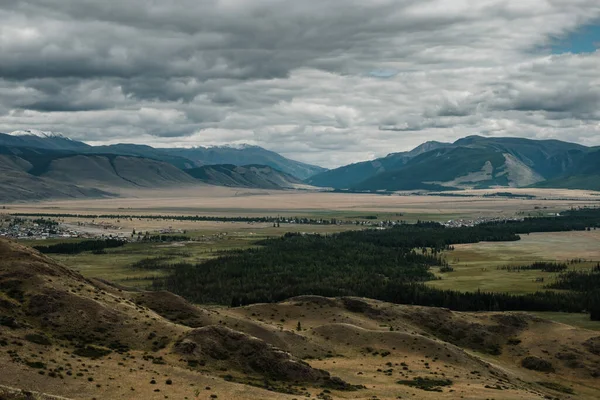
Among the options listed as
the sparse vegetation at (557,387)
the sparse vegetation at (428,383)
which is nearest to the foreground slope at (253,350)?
the sparse vegetation at (557,387)

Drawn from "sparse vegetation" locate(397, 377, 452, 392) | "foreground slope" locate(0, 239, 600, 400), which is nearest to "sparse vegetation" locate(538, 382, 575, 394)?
"foreground slope" locate(0, 239, 600, 400)

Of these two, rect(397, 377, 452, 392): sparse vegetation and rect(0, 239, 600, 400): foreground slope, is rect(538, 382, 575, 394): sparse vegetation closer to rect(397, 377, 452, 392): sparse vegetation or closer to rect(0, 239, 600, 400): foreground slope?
rect(0, 239, 600, 400): foreground slope

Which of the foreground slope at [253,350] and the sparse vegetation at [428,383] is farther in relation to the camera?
the sparse vegetation at [428,383]

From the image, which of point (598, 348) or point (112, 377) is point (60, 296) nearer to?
point (112, 377)

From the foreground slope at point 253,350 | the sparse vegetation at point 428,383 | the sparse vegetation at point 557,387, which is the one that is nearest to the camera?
the foreground slope at point 253,350

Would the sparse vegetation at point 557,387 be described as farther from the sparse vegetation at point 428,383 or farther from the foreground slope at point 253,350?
the sparse vegetation at point 428,383

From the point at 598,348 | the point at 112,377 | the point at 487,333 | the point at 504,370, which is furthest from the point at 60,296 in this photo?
the point at 598,348

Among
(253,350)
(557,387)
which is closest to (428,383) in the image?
(253,350)

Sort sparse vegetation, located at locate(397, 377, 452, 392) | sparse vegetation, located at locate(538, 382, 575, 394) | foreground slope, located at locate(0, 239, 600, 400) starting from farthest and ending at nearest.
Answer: sparse vegetation, located at locate(538, 382, 575, 394)
sparse vegetation, located at locate(397, 377, 452, 392)
foreground slope, located at locate(0, 239, 600, 400)
